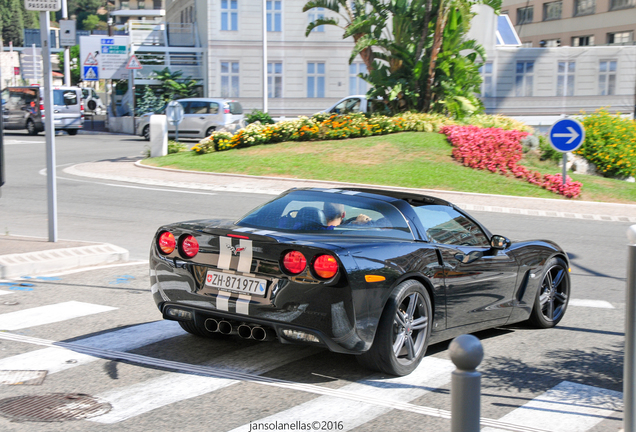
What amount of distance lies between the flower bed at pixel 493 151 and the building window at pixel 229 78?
25.2 meters

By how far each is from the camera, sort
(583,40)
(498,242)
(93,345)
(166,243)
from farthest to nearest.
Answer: (583,40) < (498,242) < (93,345) < (166,243)

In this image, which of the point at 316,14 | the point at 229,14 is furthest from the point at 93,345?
the point at 316,14

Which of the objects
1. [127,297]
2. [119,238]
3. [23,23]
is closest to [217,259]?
[127,297]

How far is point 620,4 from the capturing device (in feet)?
178

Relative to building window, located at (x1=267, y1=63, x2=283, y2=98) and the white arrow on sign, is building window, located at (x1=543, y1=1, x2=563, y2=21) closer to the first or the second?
building window, located at (x1=267, y1=63, x2=283, y2=98)

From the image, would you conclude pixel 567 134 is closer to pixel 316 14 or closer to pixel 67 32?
pixel 67 32

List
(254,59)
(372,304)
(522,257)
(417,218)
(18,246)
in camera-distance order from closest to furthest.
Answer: (372,304)
(417,218)
(522,257)
(18,246)
(254,59)

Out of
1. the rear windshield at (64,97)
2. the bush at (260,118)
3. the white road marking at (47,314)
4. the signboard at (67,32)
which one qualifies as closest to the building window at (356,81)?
the signboard at (67,32)

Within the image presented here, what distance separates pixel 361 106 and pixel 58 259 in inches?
775

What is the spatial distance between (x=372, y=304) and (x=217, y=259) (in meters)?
1.11

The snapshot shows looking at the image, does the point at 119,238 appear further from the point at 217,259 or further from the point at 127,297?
the point at 217,259

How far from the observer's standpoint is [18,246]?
923cm

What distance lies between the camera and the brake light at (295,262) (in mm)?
4738

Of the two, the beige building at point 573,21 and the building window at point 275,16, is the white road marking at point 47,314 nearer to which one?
the building window at point 275,16
